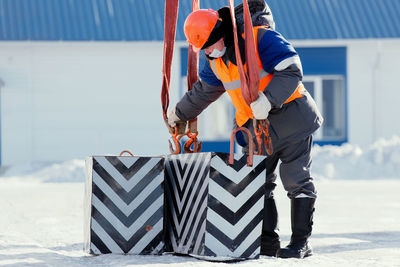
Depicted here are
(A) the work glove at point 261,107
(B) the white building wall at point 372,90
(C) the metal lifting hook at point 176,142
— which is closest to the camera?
(A) the work glove at point 261,107

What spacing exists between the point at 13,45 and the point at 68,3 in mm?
1716

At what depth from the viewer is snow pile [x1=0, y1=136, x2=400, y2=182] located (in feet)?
43.7

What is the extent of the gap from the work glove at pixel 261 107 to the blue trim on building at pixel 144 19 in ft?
41.9

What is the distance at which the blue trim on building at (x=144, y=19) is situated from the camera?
54.3ft

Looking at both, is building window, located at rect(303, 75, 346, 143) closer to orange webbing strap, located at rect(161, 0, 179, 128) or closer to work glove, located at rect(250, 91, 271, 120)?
orange webbing strap, located at rect(161, 0, 179, 128)

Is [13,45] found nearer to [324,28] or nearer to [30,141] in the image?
[30,141]

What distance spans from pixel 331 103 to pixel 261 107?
549 inches

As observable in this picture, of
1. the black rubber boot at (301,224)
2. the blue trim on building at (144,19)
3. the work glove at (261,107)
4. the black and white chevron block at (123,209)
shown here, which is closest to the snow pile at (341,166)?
the blue trim on building at (144,19)

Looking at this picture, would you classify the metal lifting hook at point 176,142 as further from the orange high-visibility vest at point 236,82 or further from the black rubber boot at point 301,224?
the black rubber boot at point 301,224

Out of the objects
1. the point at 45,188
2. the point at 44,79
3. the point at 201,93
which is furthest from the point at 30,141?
the point at 201,93

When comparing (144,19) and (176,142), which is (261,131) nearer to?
(176,142)

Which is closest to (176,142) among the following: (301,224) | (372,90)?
(301,224)

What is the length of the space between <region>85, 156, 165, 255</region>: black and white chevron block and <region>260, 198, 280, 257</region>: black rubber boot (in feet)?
2.14

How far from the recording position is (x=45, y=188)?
408 inches
